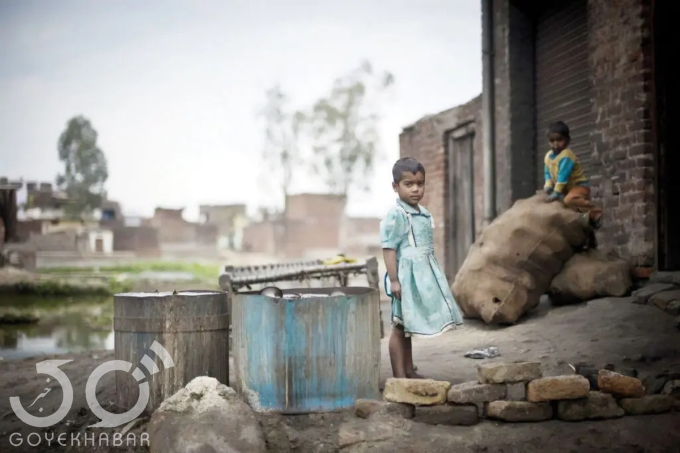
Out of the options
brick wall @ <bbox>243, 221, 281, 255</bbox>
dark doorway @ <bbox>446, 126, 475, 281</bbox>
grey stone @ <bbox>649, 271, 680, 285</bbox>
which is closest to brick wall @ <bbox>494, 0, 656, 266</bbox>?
grey stone @ <bbox>649, 271, 680, 285</bbox>

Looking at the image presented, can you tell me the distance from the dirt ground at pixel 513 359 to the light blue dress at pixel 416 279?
571mm

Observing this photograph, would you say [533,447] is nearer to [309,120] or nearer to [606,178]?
[606,178]

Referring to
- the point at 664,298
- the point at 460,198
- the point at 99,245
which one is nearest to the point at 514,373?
the point at 664,298

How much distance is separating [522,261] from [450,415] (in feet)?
8.76

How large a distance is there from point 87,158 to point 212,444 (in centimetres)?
4148

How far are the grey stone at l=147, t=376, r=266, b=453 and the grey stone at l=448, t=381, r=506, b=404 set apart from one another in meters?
1.07

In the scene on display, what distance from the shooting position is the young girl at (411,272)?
395cm

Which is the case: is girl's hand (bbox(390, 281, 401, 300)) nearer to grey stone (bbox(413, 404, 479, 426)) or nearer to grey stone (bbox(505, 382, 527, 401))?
grey stone (bbox(413, 404, 479, 426))

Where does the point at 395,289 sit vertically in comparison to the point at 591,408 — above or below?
above

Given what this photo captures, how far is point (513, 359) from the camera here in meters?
4.80

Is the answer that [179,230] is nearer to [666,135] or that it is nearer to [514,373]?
[666,135]

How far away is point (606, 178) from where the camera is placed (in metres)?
6.42

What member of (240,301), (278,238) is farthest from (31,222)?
(240,301)

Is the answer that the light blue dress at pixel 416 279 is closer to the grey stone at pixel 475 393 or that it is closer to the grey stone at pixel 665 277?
the grey stone at pixel 475 393
